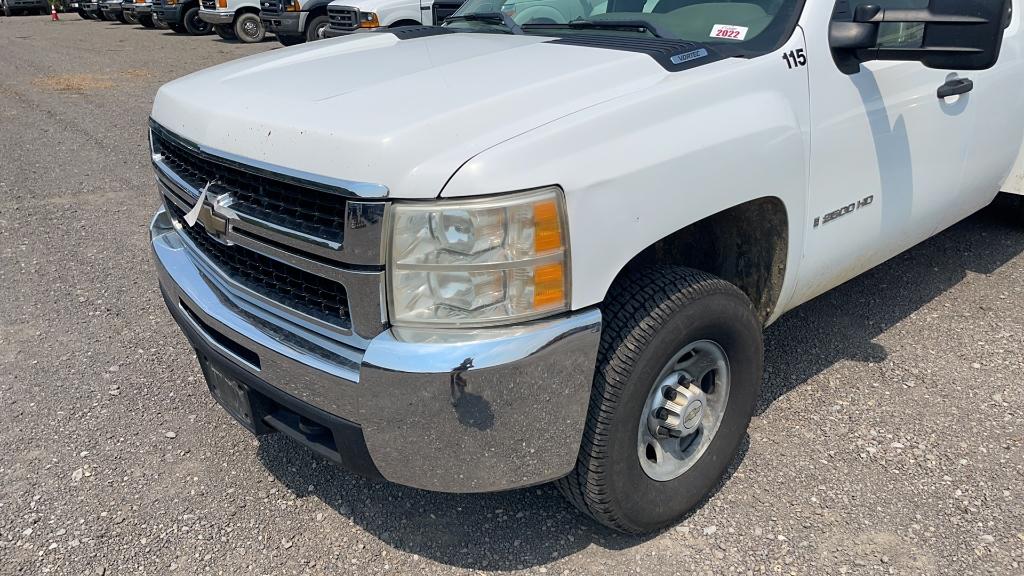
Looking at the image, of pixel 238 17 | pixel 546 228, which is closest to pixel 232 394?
pixel 546 228

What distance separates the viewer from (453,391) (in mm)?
1885

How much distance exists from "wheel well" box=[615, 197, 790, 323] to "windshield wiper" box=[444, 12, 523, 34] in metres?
1.08

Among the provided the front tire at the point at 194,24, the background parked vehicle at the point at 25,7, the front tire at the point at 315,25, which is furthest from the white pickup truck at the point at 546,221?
the background parked vehicle at the point at 25,7

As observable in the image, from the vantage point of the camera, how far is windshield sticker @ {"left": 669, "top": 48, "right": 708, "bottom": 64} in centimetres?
232

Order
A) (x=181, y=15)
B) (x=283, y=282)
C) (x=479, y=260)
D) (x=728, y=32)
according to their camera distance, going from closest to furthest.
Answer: (x=479, y=260), (x=283, y=282), (x=728, y=32), (x=181, y=15)

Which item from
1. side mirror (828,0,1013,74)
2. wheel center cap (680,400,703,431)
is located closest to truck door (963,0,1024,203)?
side mirror (828,0,1013,74)

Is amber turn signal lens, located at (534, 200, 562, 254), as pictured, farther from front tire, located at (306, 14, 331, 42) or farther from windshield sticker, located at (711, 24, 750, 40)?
front tire, located at (306, 14, 331, 42)

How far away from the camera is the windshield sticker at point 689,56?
2.32 metres

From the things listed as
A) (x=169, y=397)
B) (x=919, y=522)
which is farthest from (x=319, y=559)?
(x=919, y=522)

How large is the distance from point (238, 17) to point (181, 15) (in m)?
3.06

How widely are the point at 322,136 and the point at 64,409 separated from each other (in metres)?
2.09

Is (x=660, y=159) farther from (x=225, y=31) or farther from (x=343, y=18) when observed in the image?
(x=225, y=31)

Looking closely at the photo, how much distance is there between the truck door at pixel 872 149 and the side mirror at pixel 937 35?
54 mm

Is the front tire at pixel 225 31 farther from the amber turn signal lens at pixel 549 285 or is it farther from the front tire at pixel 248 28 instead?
the amber turn signal lens at pixel 549 285
